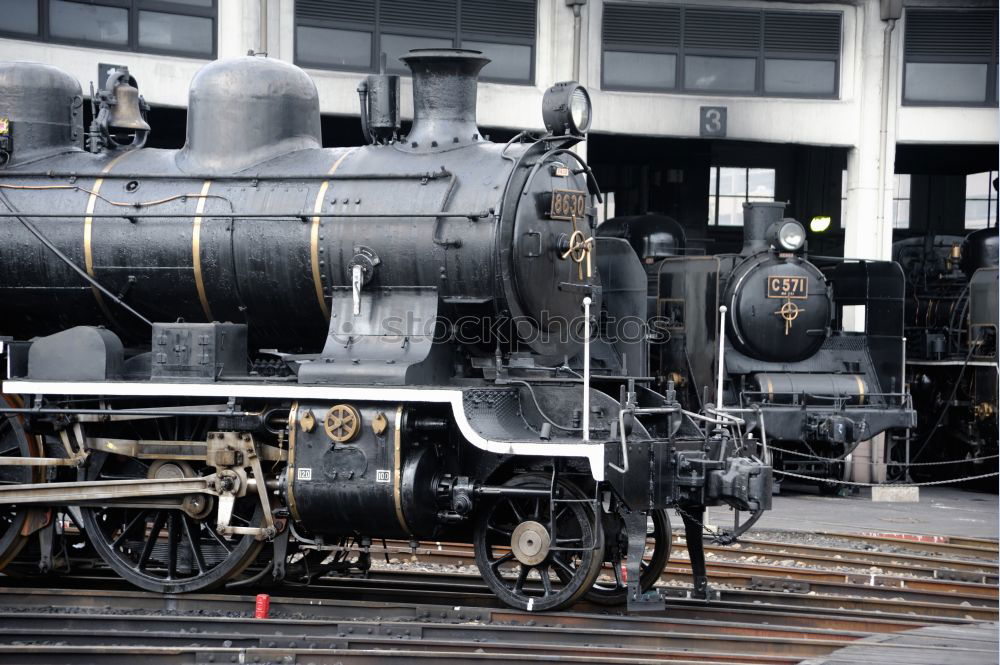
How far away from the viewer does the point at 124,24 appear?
17000 millimetres

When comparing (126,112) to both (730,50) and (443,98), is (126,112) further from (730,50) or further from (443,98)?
(730,50)

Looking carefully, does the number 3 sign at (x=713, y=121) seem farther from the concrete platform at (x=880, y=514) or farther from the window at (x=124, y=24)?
the window at (x=124, y=24)

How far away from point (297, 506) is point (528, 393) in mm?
1751

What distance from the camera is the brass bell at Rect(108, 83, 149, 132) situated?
1088 centimetres

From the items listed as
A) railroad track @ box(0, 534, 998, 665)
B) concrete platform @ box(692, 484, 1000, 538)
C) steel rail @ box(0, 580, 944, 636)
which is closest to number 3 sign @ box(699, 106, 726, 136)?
concrete platform @ box(692, 484, 1000, 538)

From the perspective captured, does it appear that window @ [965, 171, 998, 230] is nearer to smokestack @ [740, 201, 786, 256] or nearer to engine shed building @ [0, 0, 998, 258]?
engine shed building @ [0, 0, 998, 258]

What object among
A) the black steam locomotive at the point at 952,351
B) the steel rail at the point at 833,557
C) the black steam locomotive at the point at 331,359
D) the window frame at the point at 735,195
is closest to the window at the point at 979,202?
the window frame at the point at 735,195

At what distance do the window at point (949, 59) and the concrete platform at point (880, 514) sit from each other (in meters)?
5.87

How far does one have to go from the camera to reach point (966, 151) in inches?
1057

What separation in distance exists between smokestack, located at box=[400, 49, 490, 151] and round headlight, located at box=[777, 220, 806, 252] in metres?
8.13

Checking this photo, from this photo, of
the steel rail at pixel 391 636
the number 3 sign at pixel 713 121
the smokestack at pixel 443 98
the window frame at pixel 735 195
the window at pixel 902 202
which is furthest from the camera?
the window at pixel 902 202

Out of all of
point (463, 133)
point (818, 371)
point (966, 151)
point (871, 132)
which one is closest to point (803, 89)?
point (871, 132)

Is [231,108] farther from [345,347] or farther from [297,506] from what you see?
[297,506]

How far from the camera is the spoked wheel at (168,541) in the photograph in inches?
375
